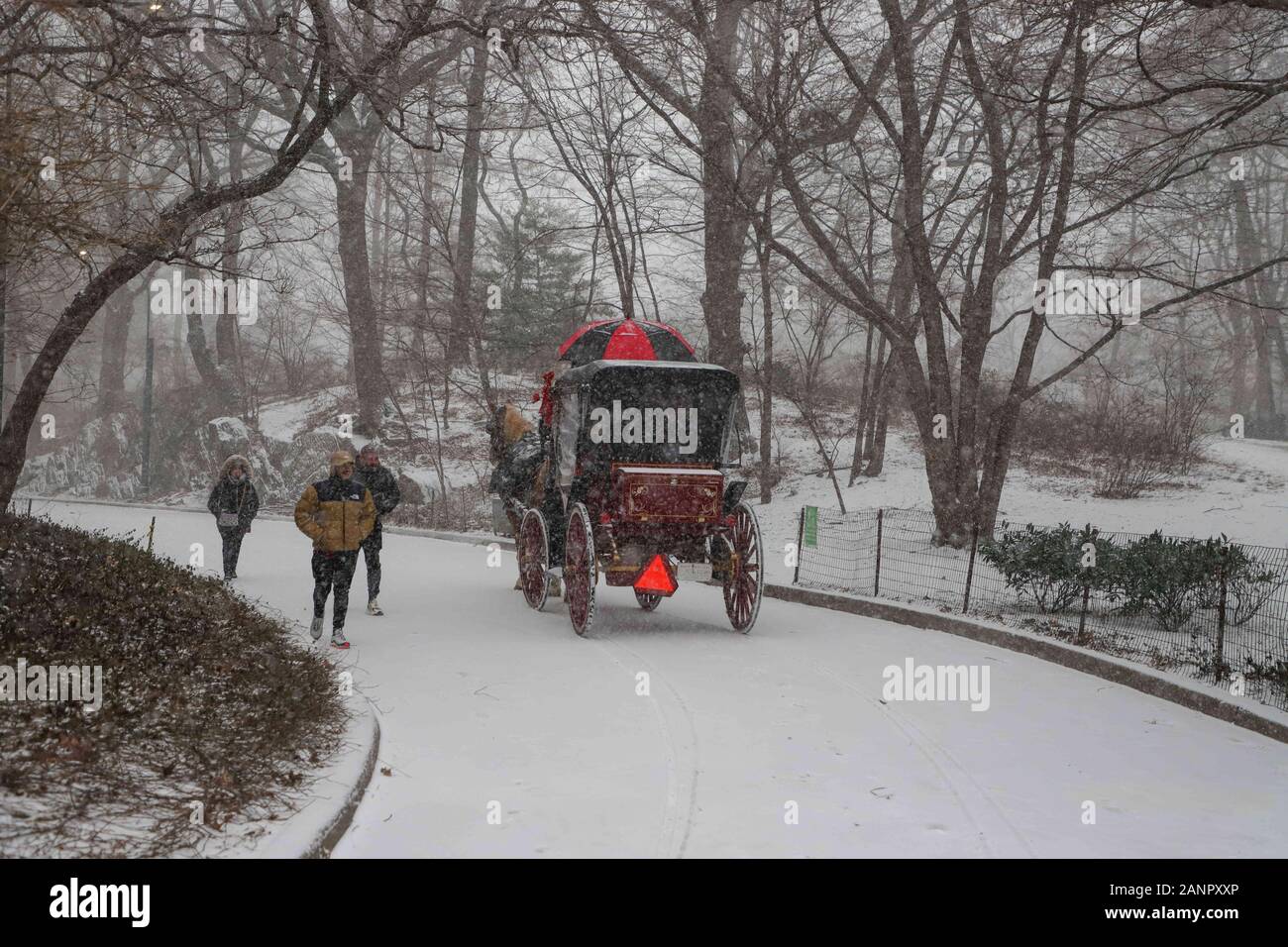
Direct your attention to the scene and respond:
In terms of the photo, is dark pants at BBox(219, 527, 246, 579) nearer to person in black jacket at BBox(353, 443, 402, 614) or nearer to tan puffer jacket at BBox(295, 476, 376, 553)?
person in black jacket at BBox(353, 443, 402, 614)

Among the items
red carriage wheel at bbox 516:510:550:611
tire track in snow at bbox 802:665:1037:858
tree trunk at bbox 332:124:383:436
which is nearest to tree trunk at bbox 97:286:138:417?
tree trunk at bbox 332:124:383:436

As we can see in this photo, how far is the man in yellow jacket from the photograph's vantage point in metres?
11.3

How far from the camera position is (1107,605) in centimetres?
1354

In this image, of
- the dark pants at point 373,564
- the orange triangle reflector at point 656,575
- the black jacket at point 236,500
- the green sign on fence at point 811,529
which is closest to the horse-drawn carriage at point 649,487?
the orange triangle reflector at point 656,575

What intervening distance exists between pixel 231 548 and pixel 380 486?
3.84 meters

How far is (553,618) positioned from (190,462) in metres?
28.7

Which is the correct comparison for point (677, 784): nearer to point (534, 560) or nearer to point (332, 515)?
point (332, 515)

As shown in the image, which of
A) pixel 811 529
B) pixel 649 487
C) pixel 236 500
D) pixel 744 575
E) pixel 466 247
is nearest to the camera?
pixel 649 487

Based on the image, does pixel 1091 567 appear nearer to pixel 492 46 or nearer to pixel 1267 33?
pixel 1267 33

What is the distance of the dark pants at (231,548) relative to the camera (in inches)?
620

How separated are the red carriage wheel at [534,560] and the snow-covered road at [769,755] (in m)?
1.28

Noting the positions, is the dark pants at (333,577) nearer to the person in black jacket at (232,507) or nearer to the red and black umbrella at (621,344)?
the red and black umbrella at (621,344)

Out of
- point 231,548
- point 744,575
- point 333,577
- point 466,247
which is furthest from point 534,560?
point 466,247

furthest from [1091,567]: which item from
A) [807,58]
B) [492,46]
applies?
[807,58]
